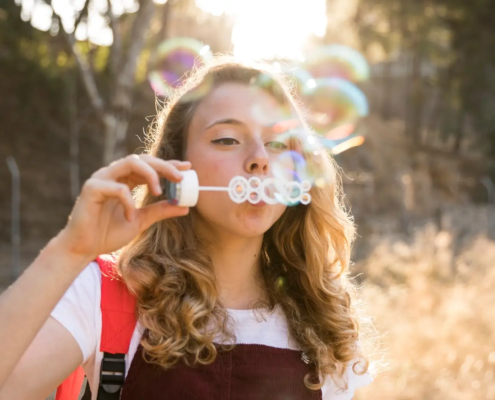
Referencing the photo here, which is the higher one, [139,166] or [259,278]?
[139,166]

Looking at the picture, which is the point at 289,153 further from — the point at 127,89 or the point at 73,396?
the point at 127,89

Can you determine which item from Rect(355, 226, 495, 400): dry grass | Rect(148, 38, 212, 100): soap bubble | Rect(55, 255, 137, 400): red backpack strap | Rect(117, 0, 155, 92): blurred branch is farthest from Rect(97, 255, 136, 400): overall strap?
Rect(148, 38, 212, 100): soap bubble

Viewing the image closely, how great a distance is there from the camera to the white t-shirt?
1.67 meters

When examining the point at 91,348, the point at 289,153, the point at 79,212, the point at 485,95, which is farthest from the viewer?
the point at 485,95

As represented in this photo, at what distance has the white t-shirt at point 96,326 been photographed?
65.7 inches

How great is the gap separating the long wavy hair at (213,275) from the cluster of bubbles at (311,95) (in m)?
0.07

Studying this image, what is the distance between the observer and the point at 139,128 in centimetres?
1684

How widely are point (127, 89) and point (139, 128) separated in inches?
333

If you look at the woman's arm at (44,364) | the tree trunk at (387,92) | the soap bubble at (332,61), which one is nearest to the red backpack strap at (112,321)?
the woman's arm at (44,364)

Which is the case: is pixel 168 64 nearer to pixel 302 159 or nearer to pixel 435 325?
pixel 435 325

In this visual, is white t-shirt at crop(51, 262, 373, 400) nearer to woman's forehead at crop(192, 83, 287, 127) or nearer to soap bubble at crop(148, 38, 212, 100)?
woman's forehead at crop(192, 83, 287, 127)

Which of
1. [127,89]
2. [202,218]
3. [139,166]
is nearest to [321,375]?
[202,218]

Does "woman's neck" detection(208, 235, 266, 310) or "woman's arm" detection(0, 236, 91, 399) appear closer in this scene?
"woman's arm" detection(0, 236, 91, 399)

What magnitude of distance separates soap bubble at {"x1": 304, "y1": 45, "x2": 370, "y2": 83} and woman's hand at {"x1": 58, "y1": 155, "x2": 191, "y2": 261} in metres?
17.3
